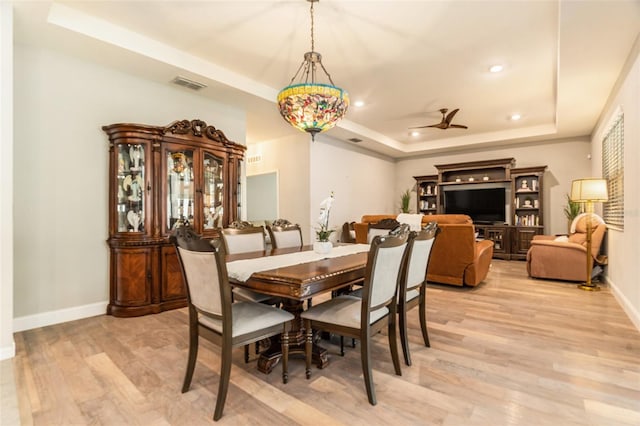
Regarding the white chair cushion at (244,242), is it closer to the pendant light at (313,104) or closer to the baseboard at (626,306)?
the pendant light at (313,104)

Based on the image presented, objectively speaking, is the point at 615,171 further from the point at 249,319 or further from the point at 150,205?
the point at 150,205

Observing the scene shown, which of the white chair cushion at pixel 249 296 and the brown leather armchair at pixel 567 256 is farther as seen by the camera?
the brown leather armchair at pixel 567 256

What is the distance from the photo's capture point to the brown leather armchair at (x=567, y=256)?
476 cm

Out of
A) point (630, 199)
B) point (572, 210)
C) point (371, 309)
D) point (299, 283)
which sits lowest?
point (371, 309)

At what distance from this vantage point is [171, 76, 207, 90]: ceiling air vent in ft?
12.6

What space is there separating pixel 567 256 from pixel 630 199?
177 cm

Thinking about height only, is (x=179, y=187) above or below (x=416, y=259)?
above

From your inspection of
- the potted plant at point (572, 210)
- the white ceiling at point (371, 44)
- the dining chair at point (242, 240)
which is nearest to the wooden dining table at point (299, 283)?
the dining chair at point (242, 240)

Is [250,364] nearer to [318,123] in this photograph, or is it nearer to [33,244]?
[318,123]

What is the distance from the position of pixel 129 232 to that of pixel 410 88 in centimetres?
406

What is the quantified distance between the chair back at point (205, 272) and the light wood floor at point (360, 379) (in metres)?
0.57

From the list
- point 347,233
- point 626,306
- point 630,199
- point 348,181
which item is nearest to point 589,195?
point 630,199

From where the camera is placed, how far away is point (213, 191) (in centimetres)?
420

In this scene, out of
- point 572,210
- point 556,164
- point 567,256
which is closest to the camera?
point 567,256
